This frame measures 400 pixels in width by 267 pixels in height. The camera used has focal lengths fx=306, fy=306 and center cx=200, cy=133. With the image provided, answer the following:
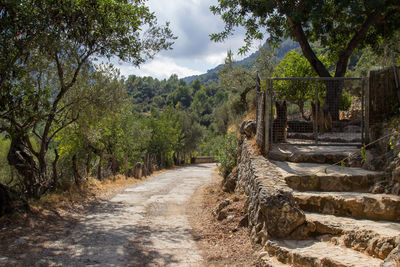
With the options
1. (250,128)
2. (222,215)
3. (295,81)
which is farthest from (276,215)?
(295,81)

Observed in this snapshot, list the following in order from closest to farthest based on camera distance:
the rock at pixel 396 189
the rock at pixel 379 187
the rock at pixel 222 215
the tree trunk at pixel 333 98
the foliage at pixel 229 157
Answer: the rock at pixel 396 189, the rock at pixel 379 187, the rock at pixel 222 215, the tree trunk at pixel 333 98, the foliage at pixel 229 157

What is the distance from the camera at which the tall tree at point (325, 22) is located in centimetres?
1039

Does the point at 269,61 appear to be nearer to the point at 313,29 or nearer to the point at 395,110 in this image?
the point at 313,29

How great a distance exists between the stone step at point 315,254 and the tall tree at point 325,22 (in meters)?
7.10

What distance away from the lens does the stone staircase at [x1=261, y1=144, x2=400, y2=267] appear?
12.0 ft

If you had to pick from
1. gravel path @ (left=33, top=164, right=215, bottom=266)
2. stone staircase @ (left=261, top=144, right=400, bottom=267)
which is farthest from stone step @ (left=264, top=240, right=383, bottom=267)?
gravel path @ (left=33, top=164, right=215, bottom=266)

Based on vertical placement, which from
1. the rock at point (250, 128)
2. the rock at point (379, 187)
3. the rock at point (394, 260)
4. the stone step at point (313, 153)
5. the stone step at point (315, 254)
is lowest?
the stone step at point (315, 254)

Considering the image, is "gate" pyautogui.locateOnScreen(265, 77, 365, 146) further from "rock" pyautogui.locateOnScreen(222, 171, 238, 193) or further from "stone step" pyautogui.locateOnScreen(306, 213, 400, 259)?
"stone step" pyautogui.locateOnScreen(306, 213, 400, 259)

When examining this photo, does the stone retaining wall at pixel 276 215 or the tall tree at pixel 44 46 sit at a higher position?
the tall tree at pixel 44 46

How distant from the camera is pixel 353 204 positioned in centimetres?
489

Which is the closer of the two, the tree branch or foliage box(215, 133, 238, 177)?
the tree branch

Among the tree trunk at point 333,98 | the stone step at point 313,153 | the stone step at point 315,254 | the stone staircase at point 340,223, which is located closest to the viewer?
the stone step at point 315,254

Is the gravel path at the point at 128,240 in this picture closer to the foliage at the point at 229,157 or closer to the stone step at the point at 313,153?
the stone step at the point at 313,153

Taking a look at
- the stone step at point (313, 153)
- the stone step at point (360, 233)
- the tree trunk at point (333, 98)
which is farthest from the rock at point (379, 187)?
the tree trunk at point (333, 98)
